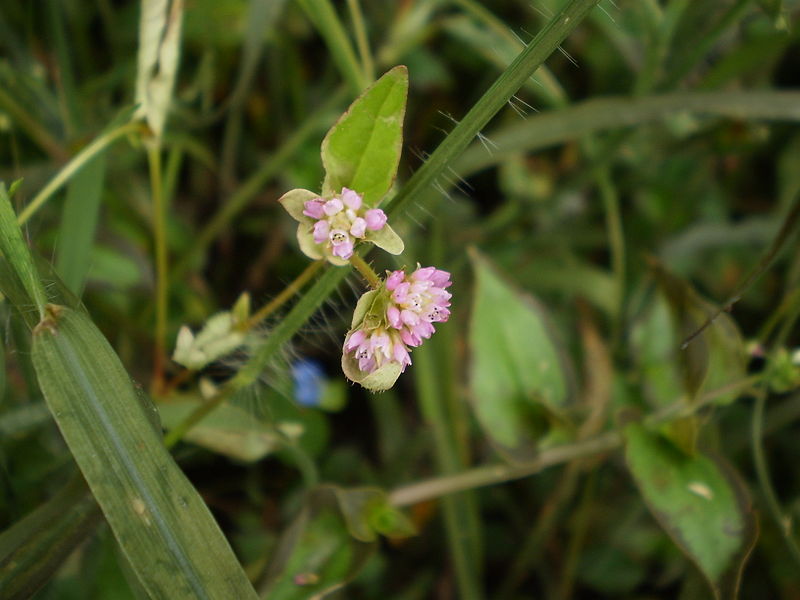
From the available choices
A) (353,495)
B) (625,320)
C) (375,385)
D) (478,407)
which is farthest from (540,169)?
(375,385)

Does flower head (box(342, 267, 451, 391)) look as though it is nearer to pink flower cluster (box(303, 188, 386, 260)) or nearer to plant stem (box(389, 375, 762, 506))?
pink flower cluster (box(303, 188, 386, 260))

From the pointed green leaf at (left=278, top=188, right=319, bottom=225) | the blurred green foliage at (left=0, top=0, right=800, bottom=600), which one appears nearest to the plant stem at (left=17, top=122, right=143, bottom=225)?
the blurred green foliage at (left=0, top=0, right=800, bottom=600)

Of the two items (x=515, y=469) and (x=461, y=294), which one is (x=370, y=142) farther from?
(x=461, y=294)

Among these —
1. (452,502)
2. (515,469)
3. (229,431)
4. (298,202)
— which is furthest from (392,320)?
(452,502)

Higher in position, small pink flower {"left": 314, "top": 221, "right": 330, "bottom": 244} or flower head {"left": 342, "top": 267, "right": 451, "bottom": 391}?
small pink flower {"left": 314, "top": 221, "right": 330, "bottom": 244}

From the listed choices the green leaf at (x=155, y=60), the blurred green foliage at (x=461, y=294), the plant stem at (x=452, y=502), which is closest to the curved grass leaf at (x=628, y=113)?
the blurred green foliage at (x=461, y=294)

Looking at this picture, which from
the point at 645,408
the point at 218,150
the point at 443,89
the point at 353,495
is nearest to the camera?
the point at 353,495

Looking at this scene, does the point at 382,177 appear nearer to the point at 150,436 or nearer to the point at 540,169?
the point at 150,436
